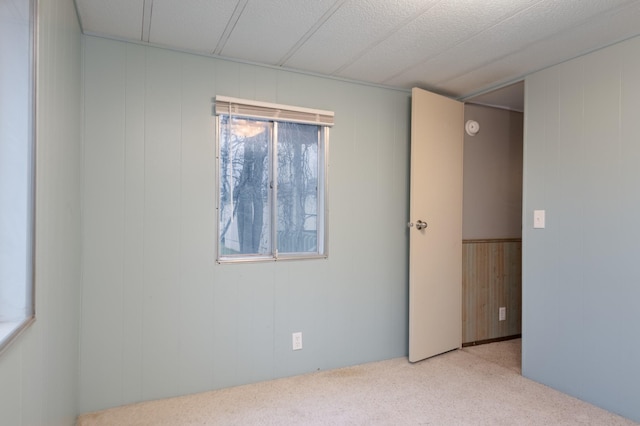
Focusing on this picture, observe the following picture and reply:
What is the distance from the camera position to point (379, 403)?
225cm

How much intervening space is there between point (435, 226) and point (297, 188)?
111 centimetres

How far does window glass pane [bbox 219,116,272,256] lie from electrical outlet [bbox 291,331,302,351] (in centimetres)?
61

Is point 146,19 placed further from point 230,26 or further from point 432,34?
point 432,34

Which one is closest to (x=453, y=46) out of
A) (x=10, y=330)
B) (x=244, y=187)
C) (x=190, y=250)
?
(x=244, y=187)

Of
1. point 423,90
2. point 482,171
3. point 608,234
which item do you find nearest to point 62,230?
point 423,90

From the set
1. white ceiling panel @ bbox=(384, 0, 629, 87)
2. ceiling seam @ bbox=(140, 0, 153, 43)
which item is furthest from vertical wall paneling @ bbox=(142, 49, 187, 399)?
white ceiling panel @ bbox=(384, 0, 629, 87)

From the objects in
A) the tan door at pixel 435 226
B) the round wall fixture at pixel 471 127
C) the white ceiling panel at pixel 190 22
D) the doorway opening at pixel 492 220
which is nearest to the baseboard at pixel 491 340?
the doorway opening at pixel 492 220

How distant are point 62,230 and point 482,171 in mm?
3103

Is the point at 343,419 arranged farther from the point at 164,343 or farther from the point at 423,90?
the point at 423,90

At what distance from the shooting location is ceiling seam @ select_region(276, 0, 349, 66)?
5.98ft

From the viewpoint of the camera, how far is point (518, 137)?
3525mm


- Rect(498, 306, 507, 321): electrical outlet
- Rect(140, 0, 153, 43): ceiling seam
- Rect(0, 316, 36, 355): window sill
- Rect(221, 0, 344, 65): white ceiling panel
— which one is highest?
Rect(221, 0, 344, 65): white ceiling panel

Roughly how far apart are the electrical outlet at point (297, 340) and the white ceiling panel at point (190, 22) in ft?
6.31

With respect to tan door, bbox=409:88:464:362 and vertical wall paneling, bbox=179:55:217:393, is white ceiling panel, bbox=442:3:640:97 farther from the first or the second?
vertical wall paneling, bbox=179:55:217:393
